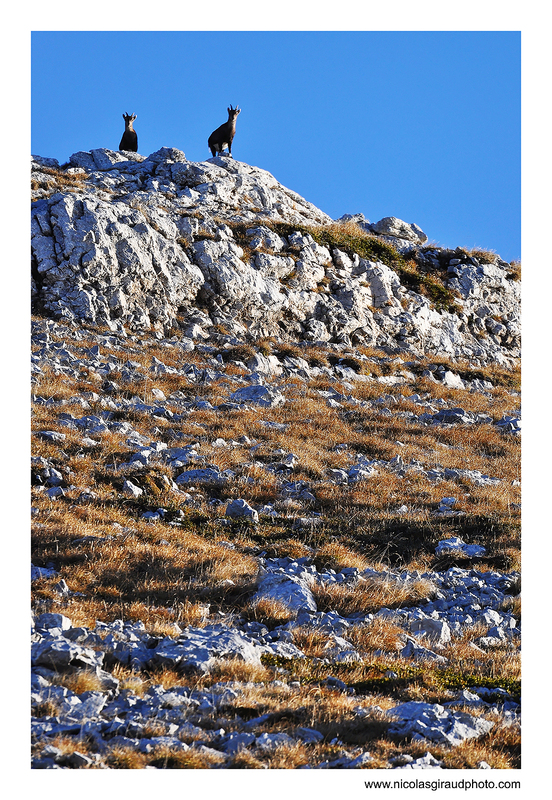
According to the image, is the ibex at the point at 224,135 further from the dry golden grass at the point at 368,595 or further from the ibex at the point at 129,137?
the dry golden grass at the point at 368,595

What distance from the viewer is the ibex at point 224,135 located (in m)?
35.2

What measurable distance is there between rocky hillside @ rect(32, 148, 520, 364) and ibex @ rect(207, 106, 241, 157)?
168cm

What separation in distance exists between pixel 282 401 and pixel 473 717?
13.2 m

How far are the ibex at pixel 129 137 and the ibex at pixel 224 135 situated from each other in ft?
15.1

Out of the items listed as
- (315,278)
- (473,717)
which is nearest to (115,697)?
(473,717)

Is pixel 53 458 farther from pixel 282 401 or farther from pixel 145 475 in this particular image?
pixel 282 401

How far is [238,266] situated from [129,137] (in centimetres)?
1647

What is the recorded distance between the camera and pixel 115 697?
4.88m

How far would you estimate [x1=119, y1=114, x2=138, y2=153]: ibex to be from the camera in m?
37.6
